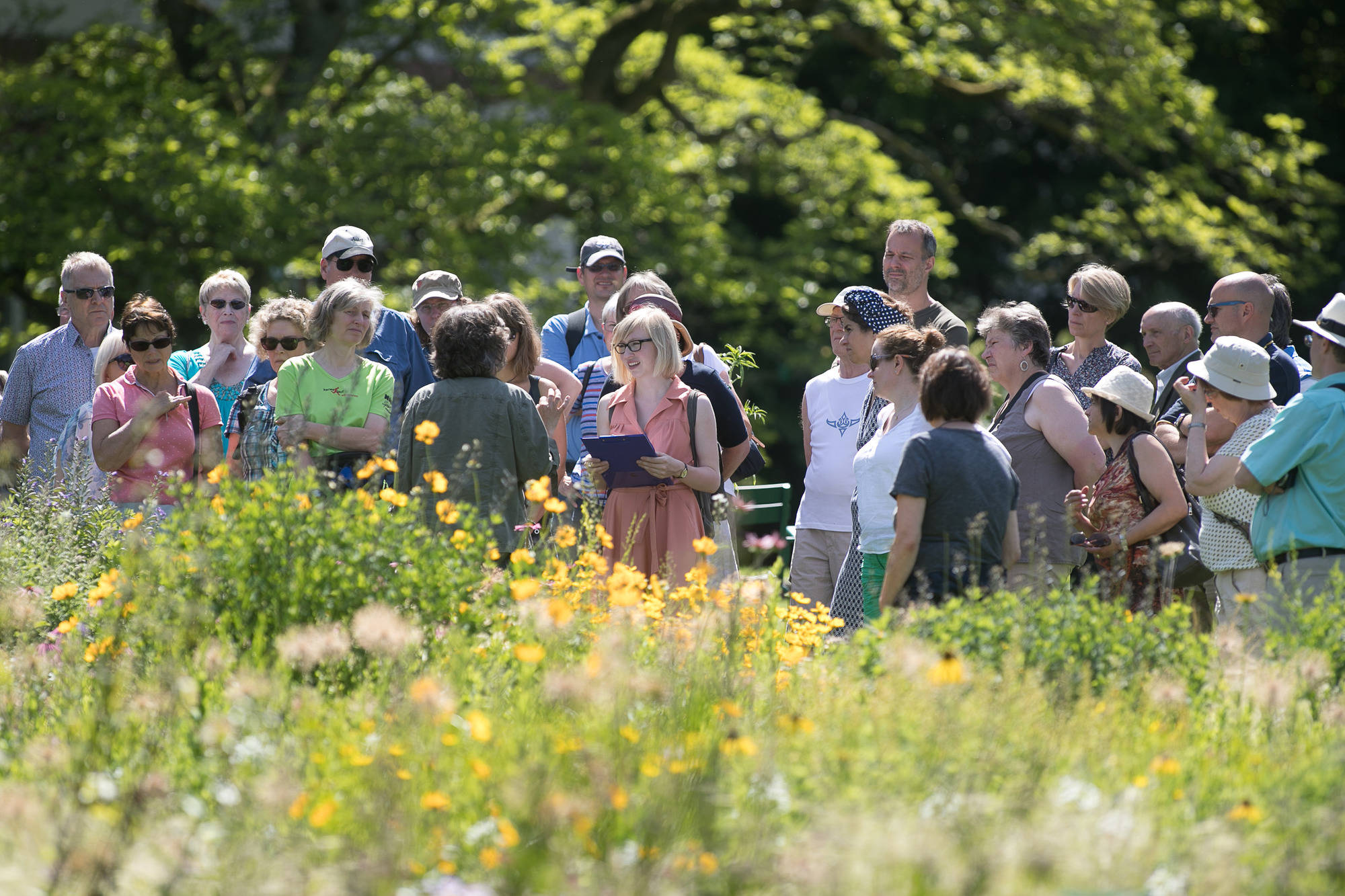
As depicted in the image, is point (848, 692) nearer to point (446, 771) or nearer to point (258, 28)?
point (446, 771)

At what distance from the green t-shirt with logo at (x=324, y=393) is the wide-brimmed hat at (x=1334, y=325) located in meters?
3.68

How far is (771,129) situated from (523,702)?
14322 mm

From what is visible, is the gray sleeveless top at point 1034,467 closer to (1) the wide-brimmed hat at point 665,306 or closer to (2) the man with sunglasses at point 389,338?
(1) the wide-brimmed hat at point 665,306

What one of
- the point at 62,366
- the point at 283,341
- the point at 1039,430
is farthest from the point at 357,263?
the point at 1039,430

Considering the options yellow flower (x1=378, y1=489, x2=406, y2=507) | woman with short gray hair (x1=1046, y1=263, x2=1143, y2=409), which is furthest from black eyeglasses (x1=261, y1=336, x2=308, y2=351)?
woman with short gray hair (x1=1046, y1=263, x2=1143, y2=409)

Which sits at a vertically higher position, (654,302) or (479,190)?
(654,302)

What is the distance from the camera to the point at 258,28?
14.5 m

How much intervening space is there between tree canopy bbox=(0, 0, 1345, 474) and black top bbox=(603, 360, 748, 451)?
820 cm

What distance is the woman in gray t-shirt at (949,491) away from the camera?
457 cm

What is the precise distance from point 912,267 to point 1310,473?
2456mm

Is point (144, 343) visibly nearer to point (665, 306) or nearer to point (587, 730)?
point (665, 306)

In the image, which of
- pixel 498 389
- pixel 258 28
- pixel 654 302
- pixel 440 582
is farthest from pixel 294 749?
pixel 258 28

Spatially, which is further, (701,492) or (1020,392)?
(701,492)

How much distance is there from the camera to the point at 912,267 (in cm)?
687
